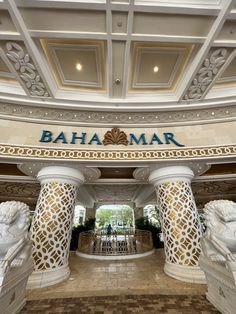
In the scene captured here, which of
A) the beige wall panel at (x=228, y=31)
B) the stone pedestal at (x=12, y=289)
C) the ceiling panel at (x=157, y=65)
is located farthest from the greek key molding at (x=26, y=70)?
the beige wall panel at (x=228, y=31)

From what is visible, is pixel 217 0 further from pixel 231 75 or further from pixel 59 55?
pixel 59 55

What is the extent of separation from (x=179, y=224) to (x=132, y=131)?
9.12 feet

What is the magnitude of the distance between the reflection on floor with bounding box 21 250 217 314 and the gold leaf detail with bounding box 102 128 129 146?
10.8ft

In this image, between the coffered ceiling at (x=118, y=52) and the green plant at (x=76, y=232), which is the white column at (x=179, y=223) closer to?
the coffered ceiling at (x=118, y=52)

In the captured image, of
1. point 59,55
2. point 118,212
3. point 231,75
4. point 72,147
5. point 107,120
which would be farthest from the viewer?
point 118,212

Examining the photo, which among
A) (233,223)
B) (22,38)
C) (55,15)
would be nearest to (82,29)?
(55,15)

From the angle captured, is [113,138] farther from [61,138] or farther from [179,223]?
[179,223]

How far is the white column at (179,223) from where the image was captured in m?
3.80

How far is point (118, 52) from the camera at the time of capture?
3309mm

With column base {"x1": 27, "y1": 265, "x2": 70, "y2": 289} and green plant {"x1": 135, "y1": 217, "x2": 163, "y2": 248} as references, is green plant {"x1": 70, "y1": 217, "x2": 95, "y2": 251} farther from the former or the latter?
column base {"x1": 27, "y1": 265, "x2": 70, "y2": 289}

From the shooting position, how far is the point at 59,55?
343cm

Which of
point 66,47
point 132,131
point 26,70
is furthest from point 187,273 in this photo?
point 26,70

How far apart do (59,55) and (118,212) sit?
94.1 ft

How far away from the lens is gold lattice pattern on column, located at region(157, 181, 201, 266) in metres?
3.88
